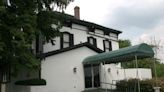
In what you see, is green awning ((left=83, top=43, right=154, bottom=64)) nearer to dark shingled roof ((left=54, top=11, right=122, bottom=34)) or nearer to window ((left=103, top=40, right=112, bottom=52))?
dark shingled roof ((left=54, top=11, right=122, bottom=34))

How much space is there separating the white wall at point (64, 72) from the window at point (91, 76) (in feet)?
2.42

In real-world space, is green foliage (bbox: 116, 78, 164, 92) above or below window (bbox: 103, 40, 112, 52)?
below

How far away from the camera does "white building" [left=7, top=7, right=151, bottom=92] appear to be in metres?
21.8

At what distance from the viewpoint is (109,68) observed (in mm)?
26281

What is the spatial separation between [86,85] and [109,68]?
3.28 meters

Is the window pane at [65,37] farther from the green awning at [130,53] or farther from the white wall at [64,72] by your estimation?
the green awning at [130,53]

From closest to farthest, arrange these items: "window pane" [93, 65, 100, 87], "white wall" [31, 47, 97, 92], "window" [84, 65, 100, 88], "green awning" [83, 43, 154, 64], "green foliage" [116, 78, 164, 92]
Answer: "green awning" [83, 43, 154, 64] < "green foliage" [116, 78, 164, 92] < "white wall" [31, 47, 97, 92] < "window" [84, 65, 100, 88] < "window pane" [93, 65, 100, 87]

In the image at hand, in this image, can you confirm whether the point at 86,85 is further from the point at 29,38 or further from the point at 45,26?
the point at 29,38

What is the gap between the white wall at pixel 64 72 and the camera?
2161cm

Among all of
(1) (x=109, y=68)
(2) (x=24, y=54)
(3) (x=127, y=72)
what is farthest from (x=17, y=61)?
(3) (x=127, y=72)

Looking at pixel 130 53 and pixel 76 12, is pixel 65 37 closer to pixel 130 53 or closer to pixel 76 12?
pixel 76 12

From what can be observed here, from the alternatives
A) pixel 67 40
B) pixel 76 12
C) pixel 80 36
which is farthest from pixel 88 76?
pixel 76 12

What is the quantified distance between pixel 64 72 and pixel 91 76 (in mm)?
3199

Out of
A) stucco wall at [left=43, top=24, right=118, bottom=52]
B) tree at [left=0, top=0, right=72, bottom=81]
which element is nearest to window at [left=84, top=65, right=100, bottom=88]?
stucco wall at [left=43, top=24, right=118, bottom=52]
